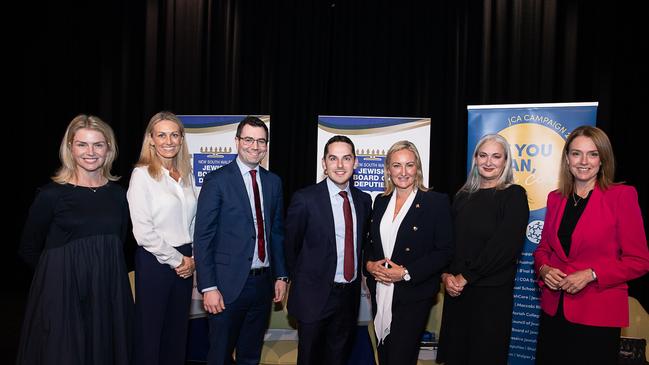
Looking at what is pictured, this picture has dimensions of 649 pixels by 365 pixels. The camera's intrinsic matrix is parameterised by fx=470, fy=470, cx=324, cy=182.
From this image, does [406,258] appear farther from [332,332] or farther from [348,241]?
[332,332]

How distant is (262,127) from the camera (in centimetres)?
273

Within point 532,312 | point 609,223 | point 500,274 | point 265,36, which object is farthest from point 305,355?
point 265,36

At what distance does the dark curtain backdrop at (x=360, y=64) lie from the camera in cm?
495

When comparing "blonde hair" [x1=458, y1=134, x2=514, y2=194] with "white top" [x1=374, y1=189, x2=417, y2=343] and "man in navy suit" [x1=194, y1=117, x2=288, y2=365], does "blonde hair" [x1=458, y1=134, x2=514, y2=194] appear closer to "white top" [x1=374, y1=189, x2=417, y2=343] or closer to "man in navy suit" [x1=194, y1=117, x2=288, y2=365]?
"white top" [x1=374, y1=189, x2=417, y2=343]

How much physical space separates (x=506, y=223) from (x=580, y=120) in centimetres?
188

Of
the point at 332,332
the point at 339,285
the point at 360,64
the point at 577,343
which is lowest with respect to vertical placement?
the point at 332,332

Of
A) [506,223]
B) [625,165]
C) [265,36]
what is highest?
[265,36]

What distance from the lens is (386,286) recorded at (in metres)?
2.73

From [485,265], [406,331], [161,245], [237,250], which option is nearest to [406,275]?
[406,331]

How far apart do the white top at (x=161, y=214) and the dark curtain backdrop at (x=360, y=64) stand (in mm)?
2265

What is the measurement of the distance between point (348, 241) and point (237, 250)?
64 centimetres

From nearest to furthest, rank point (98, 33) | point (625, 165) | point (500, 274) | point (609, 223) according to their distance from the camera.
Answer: point (609, 223)
point (500, 274)
point (625, 165)
point (98, 33)

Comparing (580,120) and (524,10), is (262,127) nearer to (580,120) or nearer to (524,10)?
(580,120)

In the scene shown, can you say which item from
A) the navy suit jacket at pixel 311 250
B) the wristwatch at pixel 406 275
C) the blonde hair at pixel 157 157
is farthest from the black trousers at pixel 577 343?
the blonde hair at pixel 157 157
